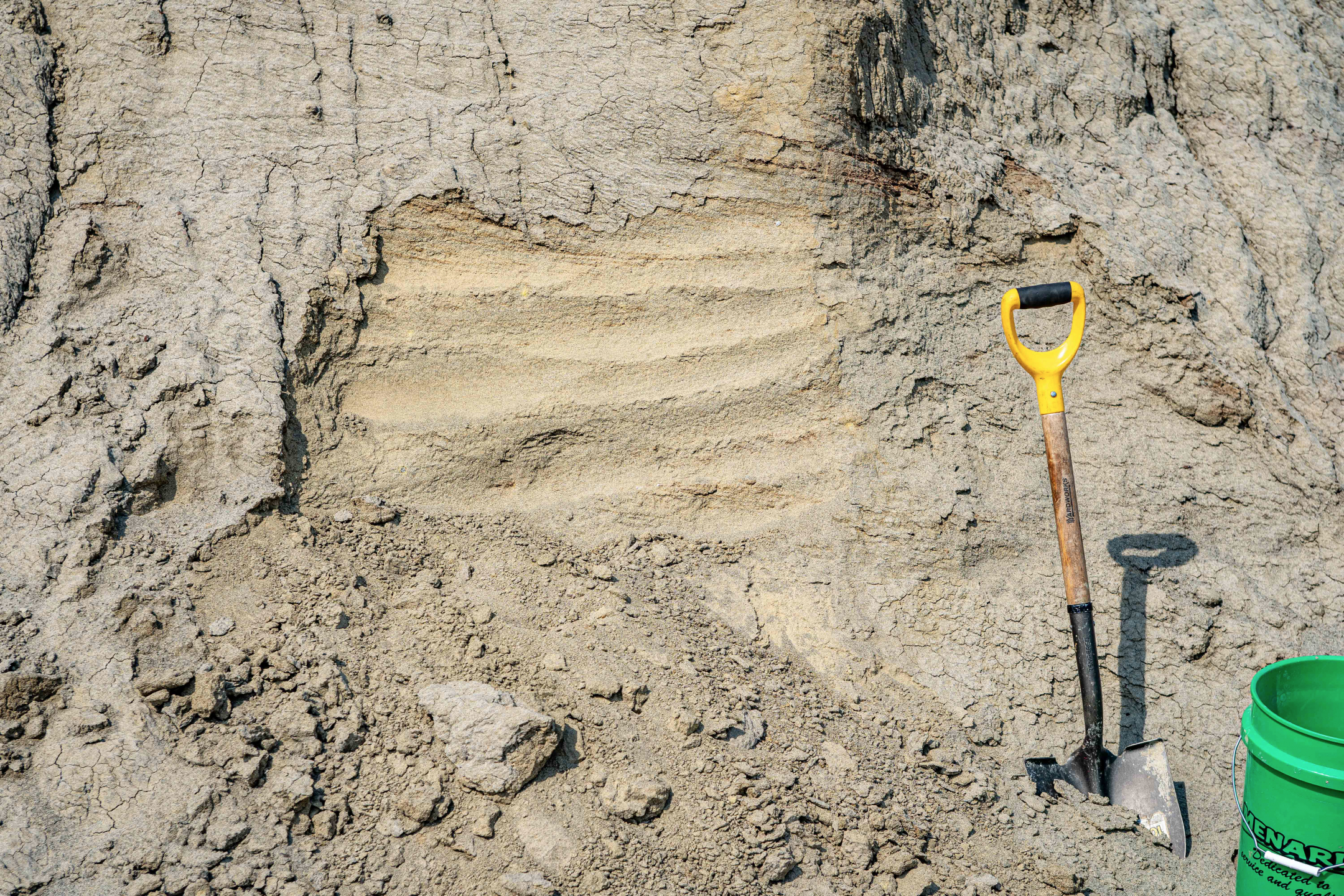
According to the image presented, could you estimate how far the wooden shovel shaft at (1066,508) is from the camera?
2604 millimetres

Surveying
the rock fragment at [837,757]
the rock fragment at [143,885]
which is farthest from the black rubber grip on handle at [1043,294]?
the rock fragment at [143,885]

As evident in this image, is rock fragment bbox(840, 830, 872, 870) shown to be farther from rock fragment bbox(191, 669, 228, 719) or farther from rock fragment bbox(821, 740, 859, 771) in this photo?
rock fragment bbox(191, 669, 228, 719)

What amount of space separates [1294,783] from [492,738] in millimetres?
1872

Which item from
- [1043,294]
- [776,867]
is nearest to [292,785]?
[776,867]

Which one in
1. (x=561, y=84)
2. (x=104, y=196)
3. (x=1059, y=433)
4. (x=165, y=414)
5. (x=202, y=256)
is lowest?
(x=1059, y=433)

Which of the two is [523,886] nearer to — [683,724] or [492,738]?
A: [492,738]

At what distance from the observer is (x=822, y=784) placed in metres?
2.40

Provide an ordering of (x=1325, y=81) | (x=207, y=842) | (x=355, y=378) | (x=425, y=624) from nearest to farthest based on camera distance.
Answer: (x=207, y=842), (x=425, y=624), (x=355, y=378), (x=1325, y=81)

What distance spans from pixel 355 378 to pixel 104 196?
958mm

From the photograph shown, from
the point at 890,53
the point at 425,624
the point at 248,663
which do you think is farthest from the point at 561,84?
the point at 248,663

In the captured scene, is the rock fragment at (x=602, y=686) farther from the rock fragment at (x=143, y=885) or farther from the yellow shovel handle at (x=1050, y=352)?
the yellow shovel handle at (x=1050, y=352)

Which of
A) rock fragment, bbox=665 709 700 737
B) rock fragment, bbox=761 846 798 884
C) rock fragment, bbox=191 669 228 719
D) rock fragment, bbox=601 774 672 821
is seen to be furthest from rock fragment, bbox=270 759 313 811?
rock fragment, bbox=761 846 798 884

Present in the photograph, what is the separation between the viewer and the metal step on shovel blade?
2480 millimetres

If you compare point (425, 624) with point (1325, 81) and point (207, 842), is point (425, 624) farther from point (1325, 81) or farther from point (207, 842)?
point (1325, 81)
